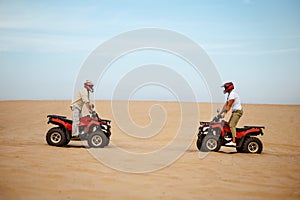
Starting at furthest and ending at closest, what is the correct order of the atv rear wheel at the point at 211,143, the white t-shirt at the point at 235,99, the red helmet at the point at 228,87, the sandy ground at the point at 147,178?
the red helmet at the point at 228,87 → the white t-shirt at the point at 235,99 → the atv rear wheel at the point at 211,143 → the sandy ground at the point at 147,178

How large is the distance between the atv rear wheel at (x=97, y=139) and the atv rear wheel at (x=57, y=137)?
0.89 meters

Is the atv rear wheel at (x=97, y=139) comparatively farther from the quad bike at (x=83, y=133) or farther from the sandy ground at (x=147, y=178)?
the sandy ground at (x=147, y=178)

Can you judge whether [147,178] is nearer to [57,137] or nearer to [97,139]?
[97,139]

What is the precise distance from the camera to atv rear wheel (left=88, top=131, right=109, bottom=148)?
11492 mm

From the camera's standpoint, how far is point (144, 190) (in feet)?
20.5

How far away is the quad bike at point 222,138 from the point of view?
11.4 m

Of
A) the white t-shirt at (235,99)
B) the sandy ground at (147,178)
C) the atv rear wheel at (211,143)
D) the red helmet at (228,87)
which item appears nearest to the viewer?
the sandy ground at (147,178)

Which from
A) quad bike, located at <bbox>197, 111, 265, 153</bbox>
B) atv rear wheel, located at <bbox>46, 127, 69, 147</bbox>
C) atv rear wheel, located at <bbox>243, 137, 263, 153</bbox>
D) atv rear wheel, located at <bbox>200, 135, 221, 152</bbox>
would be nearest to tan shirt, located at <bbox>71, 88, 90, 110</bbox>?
atv rear wheel, located at <bbox>46, 127, 69, 147</bbox>

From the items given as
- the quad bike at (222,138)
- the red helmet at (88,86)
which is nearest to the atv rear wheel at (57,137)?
the red helmet at (88,86)

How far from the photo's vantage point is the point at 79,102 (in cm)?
1190

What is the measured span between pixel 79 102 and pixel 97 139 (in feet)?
4.59

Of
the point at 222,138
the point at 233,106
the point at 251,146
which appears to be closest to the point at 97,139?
the point at 222,138

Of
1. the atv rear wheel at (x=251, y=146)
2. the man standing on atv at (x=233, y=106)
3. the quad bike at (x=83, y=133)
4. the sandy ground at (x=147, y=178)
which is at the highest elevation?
the man standing on atv at (x=233, y=106)

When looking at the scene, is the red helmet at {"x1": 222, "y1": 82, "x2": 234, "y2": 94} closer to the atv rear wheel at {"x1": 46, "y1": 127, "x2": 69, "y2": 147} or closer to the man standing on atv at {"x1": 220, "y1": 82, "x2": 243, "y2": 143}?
the man standing on atv at {"x1": 220, "y1": 82, "x2": 243, "y2": 143}
